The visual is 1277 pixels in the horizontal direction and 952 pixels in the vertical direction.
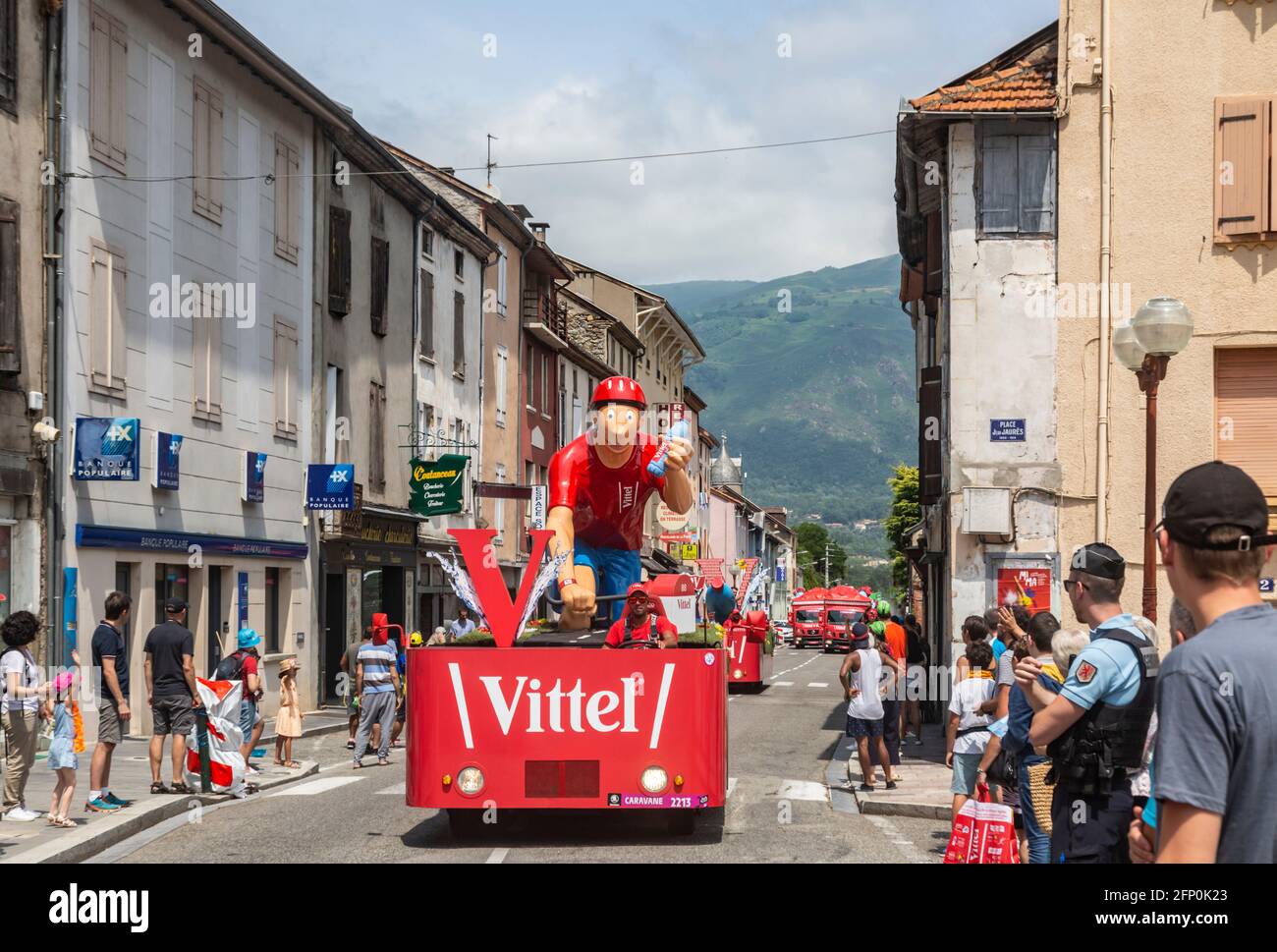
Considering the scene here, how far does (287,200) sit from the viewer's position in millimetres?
29266

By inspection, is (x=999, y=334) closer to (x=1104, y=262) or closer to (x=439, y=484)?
(x=1104, y=262)

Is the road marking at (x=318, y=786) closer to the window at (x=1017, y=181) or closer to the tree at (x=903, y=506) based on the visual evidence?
the window at (x=1017, y=181)

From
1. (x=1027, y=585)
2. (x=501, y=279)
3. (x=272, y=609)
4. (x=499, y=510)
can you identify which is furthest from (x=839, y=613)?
(x=1027, y=585)

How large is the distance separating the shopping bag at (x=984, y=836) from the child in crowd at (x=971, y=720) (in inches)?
88.1

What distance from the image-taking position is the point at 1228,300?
68.8ft

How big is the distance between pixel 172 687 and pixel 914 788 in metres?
7.69

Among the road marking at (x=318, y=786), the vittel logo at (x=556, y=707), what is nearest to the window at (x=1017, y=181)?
the road marking at (x=318, y=786)

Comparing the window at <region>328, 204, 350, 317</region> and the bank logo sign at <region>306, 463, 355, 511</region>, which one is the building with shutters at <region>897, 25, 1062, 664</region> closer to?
the bank logo sign at <region>306, 463, 355, 511</region>

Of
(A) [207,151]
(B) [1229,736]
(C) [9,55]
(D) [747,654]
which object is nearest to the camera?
(B) [1229,736]

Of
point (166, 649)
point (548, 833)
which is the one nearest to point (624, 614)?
point (548, 833)

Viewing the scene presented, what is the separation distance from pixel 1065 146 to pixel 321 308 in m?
15.0

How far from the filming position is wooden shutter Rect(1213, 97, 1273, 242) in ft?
68.2

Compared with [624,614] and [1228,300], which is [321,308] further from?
[624,614]

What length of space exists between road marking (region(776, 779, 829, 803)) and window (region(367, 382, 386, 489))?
1755 cm
